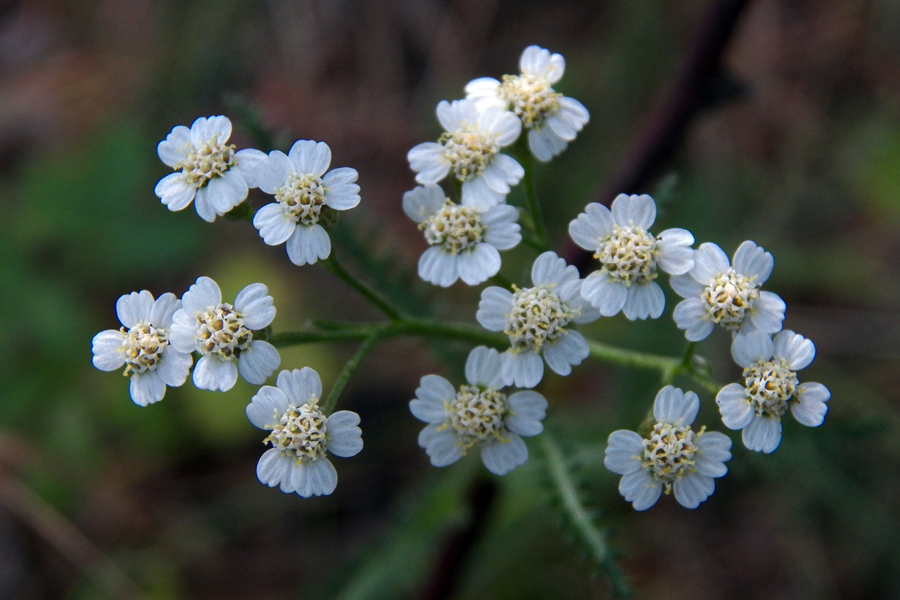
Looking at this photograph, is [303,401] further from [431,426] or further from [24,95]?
[24,95]

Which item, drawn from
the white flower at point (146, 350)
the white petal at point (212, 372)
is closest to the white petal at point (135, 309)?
the white flower at point (146, 350)

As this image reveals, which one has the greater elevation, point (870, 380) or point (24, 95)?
point (24, 95)

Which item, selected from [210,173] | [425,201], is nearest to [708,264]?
[425,201]

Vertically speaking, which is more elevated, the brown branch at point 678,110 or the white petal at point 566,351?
the brown branch at point 678,110

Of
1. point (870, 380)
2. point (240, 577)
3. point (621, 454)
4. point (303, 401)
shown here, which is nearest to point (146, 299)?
point (303, 401)

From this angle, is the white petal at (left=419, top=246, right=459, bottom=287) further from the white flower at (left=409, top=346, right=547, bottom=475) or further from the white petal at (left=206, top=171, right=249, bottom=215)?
the white petal at (left=206, top=171, right=249, bottom=215)

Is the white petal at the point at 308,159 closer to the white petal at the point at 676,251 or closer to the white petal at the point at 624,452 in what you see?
the white petal at the point at 676,251

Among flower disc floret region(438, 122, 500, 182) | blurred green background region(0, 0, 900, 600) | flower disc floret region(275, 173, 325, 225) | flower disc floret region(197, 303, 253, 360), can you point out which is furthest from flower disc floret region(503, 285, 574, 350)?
blurred green background region(0, 0, 900, 600)
